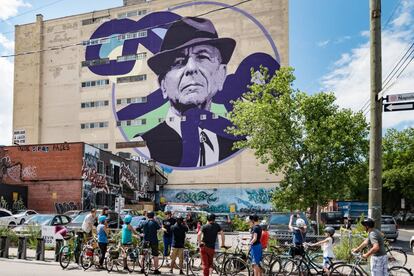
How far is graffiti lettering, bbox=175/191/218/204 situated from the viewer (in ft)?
211

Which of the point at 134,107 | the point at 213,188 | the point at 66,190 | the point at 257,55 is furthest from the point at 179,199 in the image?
the point at 66,190

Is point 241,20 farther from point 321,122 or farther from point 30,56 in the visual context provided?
point 321,122

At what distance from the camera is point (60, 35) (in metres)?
78.0

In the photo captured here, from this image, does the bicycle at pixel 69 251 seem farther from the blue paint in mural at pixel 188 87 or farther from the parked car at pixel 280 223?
the blue paint in mural at pixel 188 87

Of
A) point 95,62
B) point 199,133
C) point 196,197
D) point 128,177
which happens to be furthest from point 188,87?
point 128,177

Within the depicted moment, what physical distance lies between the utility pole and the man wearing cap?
54873mm

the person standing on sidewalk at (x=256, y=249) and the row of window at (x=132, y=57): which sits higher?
the row of window at (x=132, y=57)

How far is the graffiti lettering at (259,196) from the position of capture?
61.9m

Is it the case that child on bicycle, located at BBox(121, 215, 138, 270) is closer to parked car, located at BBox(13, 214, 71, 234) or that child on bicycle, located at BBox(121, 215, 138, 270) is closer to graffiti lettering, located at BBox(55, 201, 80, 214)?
parked car, located at BBox(13, 214, 71, 234)

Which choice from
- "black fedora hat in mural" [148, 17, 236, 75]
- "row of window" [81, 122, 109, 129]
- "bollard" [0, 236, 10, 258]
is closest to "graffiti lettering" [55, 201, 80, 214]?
"bollard" [0, 236, 10, 258]

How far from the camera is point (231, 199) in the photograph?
6331 cm

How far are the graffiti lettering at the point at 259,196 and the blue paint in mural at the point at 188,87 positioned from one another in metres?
5.87

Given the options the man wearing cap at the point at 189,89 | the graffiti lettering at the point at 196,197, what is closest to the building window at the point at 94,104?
the man wearing cap at the point at 189,89

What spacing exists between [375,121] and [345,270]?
3.94 meters
